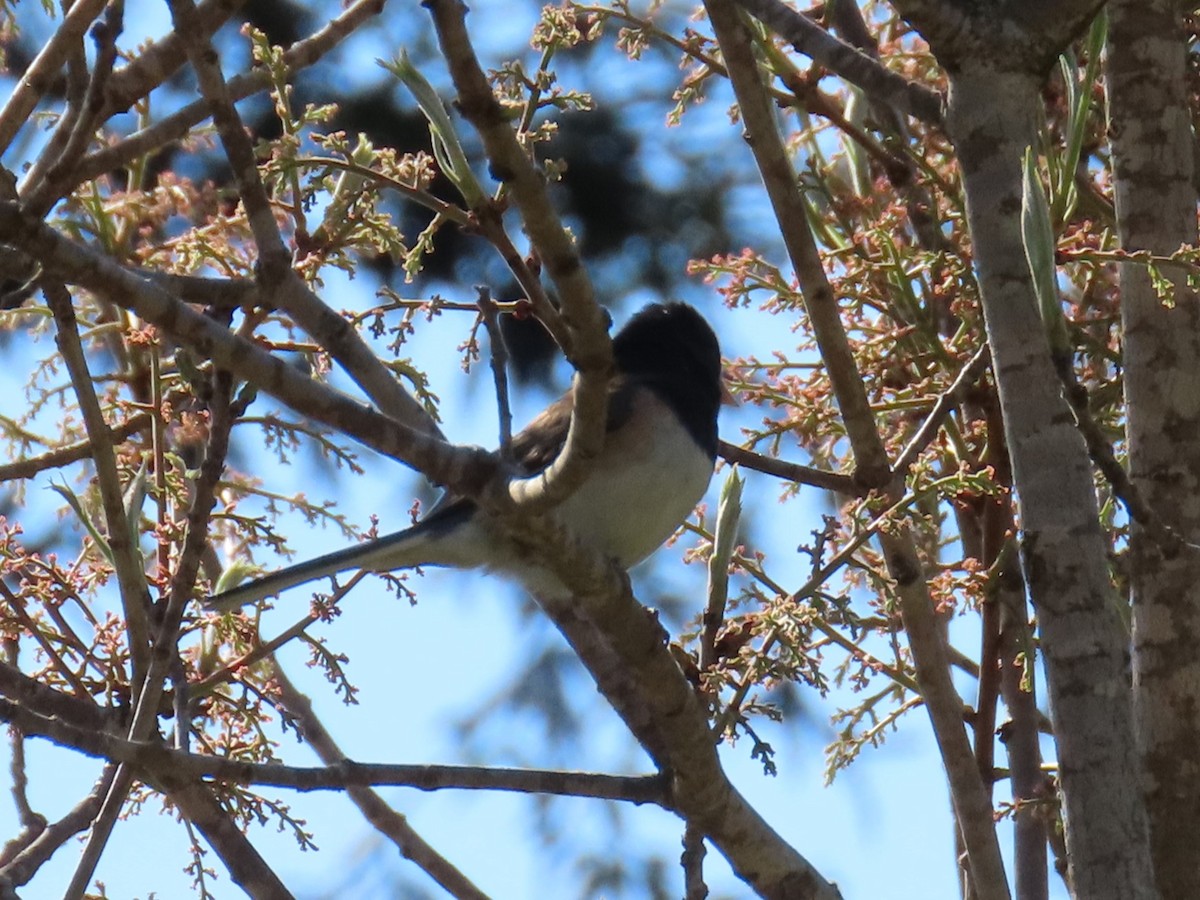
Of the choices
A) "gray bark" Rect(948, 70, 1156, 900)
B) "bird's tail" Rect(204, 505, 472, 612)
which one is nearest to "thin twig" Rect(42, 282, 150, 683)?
"bird's tail" Rect(204, 505, 472, 612)

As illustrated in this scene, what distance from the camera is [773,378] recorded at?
2.45 meters

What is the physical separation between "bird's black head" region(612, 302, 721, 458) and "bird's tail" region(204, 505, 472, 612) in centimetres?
44

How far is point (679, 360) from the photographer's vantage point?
2969 millimetres

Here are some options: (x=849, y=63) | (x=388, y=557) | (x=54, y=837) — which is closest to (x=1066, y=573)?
(x=849, y=63)

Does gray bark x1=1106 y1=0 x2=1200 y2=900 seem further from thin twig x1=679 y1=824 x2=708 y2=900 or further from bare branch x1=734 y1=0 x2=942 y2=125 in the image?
thin twig x1=679 y1=824 x2=708 y2=900

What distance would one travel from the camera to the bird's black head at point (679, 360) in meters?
2.68

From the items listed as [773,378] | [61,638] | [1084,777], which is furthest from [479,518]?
[1084,777]

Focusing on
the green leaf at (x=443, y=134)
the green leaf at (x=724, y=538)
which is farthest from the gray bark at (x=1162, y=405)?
the green leaf at (x=443, y=134)

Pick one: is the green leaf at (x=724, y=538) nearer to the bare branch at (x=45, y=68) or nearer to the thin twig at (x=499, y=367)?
the thin twig at (x=499, y=367)

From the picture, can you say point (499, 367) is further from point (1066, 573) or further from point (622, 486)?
point (622, 486)

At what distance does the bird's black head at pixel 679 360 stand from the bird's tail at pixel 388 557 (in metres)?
0.44

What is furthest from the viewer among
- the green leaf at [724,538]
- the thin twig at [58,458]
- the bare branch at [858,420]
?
the thin twig at [58,458]

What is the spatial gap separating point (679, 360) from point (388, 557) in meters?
1.00

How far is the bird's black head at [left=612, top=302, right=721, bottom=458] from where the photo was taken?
8.78ft
